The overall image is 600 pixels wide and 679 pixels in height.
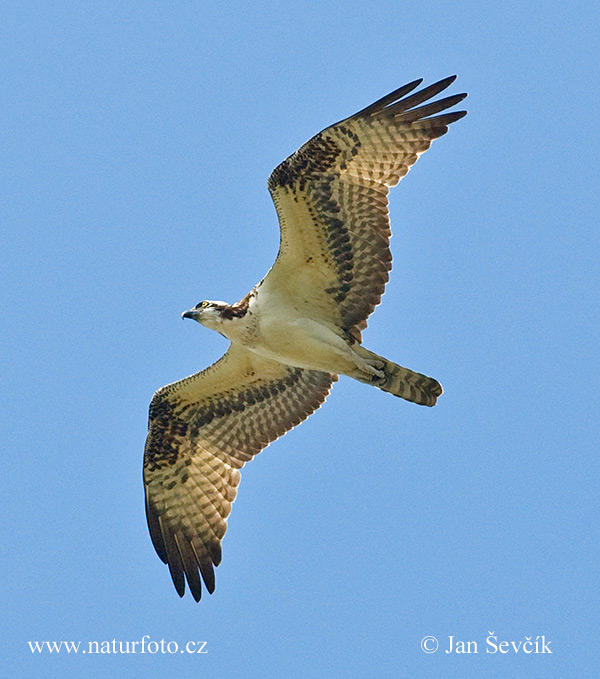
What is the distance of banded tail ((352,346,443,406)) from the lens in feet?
41.8

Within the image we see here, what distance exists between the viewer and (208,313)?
42.5 ft

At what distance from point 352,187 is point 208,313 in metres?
2.00

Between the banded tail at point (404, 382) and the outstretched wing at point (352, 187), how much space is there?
2.44 feet

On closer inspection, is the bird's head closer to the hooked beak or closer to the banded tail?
the hooked beak

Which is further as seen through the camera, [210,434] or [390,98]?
[210,434]

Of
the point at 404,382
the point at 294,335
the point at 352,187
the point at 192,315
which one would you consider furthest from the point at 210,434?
the point at 352,187

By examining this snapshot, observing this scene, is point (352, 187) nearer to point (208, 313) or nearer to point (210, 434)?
point (208, 313)

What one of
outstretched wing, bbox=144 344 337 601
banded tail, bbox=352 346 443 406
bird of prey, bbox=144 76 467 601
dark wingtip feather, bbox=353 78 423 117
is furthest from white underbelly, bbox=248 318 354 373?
dark wingtip feather, bbox=353 78 423 117

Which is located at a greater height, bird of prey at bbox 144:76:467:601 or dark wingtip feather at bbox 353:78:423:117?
dark wingtip feather at bbox 353:78:423:117

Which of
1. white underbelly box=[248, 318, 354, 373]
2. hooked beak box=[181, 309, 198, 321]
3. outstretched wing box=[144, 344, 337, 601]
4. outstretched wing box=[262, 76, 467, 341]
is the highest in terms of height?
Result: outstretched wing box=[262, 76, 467, 341]

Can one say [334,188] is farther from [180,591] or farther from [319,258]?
[180,591]

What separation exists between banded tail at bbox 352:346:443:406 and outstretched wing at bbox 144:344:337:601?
123 cm

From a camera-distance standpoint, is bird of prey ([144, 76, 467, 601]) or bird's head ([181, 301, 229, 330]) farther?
bird's head ([181, 301, 229, 330])

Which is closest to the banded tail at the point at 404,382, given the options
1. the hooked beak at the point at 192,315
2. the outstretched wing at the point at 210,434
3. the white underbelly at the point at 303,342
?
the white underbelly at the point at 303,342
